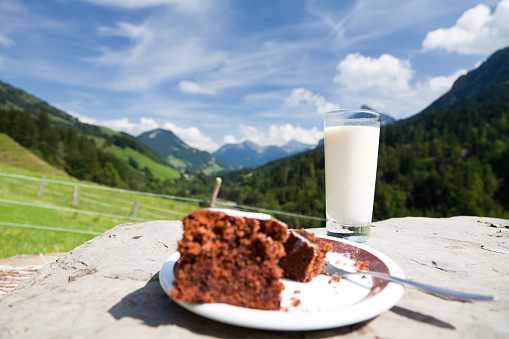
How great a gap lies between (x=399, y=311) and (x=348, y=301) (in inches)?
10.2

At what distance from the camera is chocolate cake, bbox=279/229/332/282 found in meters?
1.52

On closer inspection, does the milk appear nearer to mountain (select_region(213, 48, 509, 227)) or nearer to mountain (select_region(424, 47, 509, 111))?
mountain (select_region(213, 48, 509, 227))

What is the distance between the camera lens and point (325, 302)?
1.27m

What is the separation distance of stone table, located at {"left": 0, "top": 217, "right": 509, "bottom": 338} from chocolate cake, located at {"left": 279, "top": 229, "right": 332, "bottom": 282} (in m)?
0.37

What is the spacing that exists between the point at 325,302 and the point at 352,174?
4.71ft

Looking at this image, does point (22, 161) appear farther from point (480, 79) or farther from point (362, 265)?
point (480, 79)

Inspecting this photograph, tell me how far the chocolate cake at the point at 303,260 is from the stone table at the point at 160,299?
0.37 meters

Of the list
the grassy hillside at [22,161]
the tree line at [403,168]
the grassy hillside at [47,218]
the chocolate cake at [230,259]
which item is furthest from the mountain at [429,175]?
the chocolate cake at [230,259]

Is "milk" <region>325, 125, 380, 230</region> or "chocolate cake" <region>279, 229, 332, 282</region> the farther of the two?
"milk" <region>325, 125, 380, 230</region>

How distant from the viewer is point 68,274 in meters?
1.86

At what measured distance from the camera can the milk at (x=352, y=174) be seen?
250 cm

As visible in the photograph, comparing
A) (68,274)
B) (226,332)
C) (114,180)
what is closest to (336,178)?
(226,332)

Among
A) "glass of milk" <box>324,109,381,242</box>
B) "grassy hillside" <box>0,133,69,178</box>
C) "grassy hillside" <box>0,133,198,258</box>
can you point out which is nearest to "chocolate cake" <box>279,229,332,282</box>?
"glass of milk" <box>324,109,381,242</box>

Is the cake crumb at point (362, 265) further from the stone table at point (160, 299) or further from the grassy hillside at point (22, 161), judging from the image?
the grassy hillside at point (22, 161)
